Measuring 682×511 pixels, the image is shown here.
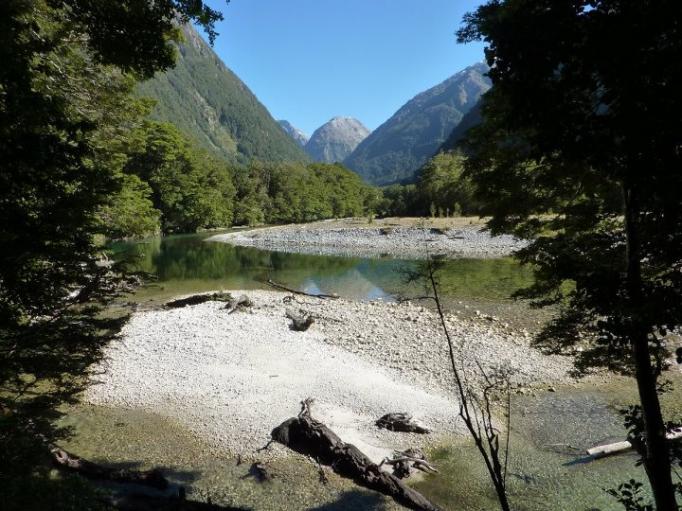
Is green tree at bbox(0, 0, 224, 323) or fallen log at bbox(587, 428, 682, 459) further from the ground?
green tree at bbox(0, 0, 224, 323)

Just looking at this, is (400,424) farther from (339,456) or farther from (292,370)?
(292,370)

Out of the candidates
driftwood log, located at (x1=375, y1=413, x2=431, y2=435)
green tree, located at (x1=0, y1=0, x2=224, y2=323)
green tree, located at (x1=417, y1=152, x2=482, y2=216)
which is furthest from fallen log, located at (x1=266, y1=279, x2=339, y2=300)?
green tree, located at (x1=417, y1=152, x2=482, y2=216)

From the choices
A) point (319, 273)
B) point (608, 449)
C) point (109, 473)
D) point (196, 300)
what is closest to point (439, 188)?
point (319, 273)

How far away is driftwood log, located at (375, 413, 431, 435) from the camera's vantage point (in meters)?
9.83

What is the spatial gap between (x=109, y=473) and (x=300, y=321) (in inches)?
405

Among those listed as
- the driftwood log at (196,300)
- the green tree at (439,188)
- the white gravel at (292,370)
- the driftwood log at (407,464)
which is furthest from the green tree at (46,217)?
the green tree at (439,188)

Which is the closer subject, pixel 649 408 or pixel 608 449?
pixel 649 408

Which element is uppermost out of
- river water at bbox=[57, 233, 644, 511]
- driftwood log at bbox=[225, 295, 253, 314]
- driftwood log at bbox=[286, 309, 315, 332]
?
driftwood log at bbox=[225, 295, 253, 314]

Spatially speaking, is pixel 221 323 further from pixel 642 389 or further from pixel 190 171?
pixel 190 171

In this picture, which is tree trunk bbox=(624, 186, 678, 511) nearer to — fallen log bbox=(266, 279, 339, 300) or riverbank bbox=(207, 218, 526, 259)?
fallen log bbox=(266, 279, 339, 300)

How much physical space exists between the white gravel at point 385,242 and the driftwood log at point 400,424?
28.0 metres

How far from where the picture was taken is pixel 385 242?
5175cm

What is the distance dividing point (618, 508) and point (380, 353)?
8.24 metres

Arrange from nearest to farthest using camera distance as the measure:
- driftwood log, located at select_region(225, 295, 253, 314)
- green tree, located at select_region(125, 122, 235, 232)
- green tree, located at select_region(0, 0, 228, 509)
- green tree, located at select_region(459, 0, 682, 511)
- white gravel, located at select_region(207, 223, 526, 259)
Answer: green tree, located at select_region(459, 0, 682, 511)
green tree, located at select_region(0, 0, 228, 509)
driftwood log, located at select_region(225, 295, 253, 314)
white gravel, located at select_region(207, 223, 526, 259)
green tree, located at select_region(125, 122, 235, 232)
